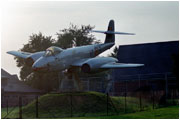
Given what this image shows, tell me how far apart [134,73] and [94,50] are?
745 inches

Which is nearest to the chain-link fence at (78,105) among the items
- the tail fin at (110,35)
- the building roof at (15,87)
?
the tail fin at (110,35)

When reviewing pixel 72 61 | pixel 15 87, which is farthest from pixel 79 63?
pixel 15 87

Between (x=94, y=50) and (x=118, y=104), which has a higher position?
(x=94, y=50)

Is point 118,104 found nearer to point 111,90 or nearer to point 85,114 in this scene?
point 85,114

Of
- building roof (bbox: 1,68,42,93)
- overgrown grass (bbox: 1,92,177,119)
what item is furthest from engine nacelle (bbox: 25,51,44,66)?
building roof (bbox: 1,68,42,93)

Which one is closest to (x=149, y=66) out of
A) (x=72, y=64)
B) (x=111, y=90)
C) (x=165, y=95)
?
(x=111, y=90)

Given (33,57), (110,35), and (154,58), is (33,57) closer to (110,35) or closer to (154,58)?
(110,35)

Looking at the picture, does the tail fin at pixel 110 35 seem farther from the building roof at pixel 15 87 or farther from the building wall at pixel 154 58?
the building roof at pixel 15 87

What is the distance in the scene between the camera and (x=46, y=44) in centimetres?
6122

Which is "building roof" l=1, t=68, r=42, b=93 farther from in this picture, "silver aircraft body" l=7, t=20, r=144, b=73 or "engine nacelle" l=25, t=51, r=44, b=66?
"silver aircraft body" l=7, t=20, r=144, b=73

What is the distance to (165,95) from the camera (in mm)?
40312

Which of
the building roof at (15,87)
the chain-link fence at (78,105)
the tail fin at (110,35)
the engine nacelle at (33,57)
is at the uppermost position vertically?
the tail fin at (110,35)

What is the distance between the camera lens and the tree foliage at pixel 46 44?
5666 cm

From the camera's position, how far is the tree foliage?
186 ft
